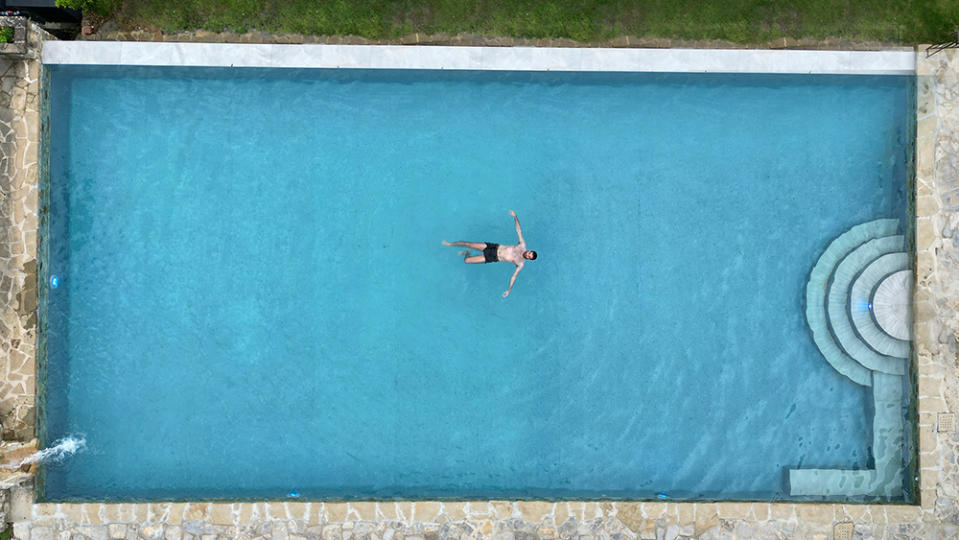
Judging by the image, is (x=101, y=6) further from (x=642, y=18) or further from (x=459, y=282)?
(x=642, y=18)

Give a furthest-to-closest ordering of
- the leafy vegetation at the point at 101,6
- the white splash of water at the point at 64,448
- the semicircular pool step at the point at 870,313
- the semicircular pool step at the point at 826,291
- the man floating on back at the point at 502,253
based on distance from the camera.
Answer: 1. the semicircular pool step at the point at 826,291
2. the semicircular pool step at the point at 870,313
3. the white splash of water at the point at 64,448
4. the leafy vegetation at the point at 101,6
5. the man floating on back at the point at 502,253

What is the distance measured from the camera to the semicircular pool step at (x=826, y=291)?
904cm

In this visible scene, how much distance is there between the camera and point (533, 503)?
28.7 ft

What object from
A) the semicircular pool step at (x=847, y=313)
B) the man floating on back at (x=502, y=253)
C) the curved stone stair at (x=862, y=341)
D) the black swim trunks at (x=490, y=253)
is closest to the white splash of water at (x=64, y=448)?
the man floating on back at (x=502, y=253)

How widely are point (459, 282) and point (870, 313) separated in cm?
587

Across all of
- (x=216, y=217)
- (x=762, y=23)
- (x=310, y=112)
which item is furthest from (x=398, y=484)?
(x=762, y=23)

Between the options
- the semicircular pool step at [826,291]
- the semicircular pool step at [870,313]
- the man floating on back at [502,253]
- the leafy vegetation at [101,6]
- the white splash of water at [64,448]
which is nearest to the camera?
the man floating on back at [502,253]

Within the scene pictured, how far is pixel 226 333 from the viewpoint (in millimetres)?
9008

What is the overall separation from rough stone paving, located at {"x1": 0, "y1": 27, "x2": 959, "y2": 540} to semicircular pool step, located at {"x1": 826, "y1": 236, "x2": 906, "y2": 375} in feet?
1.36

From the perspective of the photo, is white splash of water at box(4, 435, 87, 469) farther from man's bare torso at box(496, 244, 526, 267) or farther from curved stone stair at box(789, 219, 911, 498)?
curved stone stair at box(789, 219, 911, 498)

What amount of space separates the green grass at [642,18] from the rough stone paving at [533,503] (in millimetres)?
739

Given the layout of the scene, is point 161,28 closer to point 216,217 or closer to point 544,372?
point 216,217

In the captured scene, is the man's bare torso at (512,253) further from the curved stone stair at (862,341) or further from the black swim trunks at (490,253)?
the curved stone stair at (862,341)

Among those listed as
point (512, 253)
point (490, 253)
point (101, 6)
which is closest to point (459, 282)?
point (490, 253)
